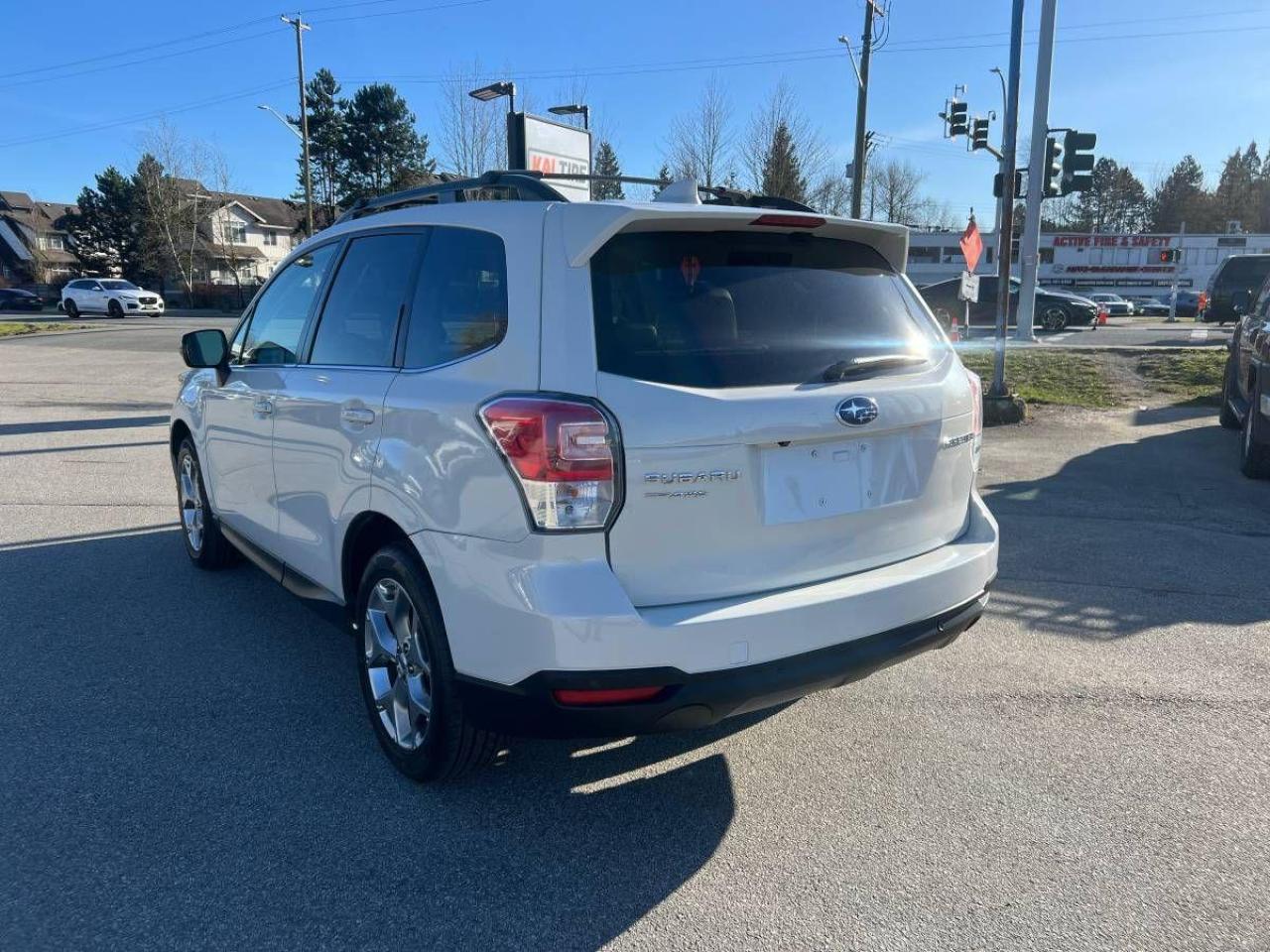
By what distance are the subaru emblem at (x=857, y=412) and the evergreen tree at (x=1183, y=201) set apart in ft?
365

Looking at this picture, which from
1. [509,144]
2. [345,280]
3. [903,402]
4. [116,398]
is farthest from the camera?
[116,398]

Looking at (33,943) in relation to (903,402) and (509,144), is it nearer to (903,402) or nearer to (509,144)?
(903,402)

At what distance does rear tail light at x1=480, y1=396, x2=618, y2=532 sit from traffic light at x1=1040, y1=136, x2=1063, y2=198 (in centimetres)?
1315

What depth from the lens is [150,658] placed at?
4.30 meters

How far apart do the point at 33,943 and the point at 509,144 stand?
11.9 metres

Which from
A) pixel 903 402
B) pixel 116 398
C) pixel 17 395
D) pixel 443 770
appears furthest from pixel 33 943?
pixel 17 395

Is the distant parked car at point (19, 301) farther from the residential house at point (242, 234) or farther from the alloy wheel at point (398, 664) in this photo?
the alloy wheel at point (398, 664)

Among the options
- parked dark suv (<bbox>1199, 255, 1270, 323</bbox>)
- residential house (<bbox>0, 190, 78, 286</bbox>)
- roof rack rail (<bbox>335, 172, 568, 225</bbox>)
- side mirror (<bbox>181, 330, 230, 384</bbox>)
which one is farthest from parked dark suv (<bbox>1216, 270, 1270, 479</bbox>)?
residential house (<bbox>0, 190, 78, 286</bbox>)

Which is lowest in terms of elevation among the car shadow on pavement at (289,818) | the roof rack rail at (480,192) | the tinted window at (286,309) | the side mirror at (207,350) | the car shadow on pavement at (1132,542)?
the car shadow on pavement at (289,818)

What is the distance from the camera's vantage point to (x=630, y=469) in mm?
2514

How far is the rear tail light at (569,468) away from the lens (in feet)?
8.20

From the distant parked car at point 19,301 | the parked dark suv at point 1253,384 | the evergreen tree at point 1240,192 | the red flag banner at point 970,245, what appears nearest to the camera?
the parked dark suv at point 1253,384

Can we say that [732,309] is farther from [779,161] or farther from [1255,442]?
[779,161]

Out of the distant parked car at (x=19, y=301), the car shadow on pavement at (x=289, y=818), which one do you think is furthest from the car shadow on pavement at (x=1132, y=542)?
the distant parked car at (x=19, y=301)
